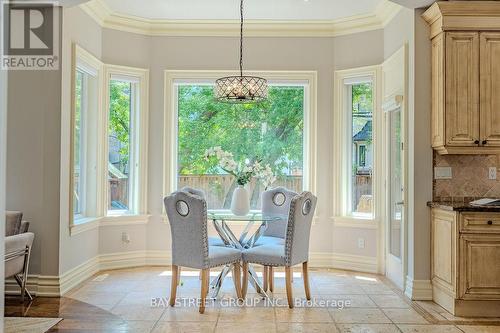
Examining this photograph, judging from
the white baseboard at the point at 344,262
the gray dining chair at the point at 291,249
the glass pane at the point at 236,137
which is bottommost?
the white baseboard at the point at 344,262

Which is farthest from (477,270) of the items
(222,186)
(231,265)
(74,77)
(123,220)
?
(74,77)

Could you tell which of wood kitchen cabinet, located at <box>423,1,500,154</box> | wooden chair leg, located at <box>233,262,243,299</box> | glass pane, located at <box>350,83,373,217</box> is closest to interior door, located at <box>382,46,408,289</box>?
glass pane, located at <box>350,83,373,217</box>

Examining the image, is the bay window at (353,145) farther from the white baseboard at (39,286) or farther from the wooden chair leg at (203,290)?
the white baseboard at (39,286)

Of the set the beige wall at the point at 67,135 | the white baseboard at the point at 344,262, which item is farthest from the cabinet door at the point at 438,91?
the beige wall at the point at 67,135

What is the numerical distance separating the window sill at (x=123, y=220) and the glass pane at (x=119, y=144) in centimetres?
20

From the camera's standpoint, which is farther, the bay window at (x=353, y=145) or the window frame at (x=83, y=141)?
the bay window at (x=353, y=145)

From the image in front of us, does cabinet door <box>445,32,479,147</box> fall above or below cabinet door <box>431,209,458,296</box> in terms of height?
above

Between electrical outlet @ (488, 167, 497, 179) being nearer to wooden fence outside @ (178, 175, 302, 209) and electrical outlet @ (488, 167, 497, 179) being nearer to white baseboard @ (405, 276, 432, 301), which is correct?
white baseboard @ (405, 276, 432, 301)

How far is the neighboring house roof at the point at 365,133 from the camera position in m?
5.48

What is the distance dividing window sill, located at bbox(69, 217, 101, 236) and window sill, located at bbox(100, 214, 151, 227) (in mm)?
115

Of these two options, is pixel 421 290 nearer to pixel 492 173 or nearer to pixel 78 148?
pixel 492 173

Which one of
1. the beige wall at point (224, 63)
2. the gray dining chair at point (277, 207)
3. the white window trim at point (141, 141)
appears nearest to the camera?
the gray dining chair at point (277, 207)

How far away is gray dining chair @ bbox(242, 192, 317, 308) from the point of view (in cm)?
388

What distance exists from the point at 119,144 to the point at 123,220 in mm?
943
